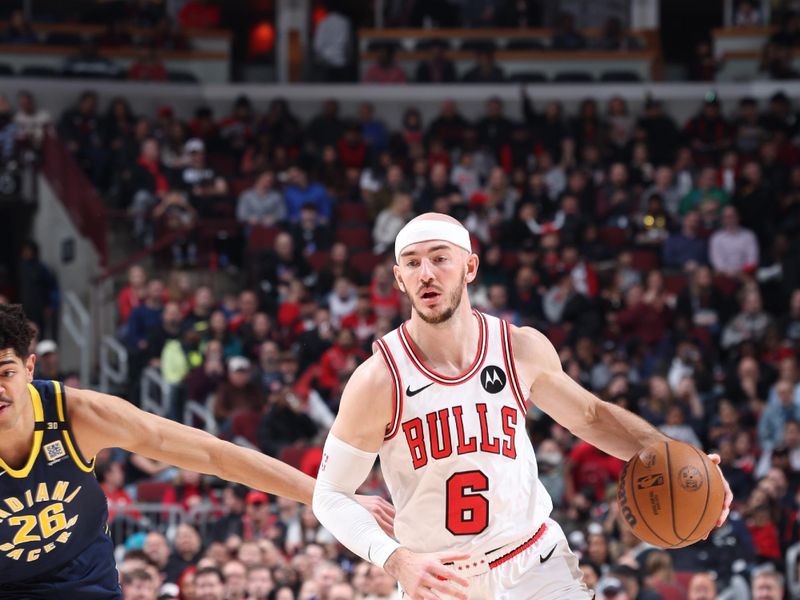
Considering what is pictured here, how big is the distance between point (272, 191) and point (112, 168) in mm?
2613

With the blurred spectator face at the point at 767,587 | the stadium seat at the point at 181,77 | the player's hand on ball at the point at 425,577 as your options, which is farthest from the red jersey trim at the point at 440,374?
the stadium seat at the point at 181,77

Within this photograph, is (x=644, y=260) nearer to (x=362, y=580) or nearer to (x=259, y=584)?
(x=362, y=580)

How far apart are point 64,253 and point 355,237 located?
412cm

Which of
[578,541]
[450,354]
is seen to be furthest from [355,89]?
[450,354]

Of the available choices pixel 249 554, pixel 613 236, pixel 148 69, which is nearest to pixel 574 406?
pixel 249 554

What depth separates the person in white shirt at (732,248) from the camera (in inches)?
647

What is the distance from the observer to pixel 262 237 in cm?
1731

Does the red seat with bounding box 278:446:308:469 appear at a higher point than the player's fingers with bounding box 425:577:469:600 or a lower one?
lower

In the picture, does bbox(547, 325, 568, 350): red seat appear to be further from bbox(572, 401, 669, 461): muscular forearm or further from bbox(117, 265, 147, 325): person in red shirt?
bbox(572, 401, 669, 461): muscular forearm

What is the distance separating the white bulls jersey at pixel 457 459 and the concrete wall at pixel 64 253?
1278cm

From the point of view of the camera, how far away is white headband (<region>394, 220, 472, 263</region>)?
18.4 ft

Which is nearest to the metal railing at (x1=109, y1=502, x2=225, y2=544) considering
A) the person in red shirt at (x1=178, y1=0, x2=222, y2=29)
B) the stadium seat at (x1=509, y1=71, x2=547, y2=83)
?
the stadium seat at (x1=509, y1=71, x2=547, y2=83)

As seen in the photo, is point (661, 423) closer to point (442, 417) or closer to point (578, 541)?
point (578, 541)

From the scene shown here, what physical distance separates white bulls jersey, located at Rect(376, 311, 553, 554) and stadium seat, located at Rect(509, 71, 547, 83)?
1622cm
